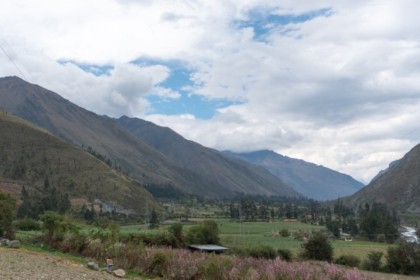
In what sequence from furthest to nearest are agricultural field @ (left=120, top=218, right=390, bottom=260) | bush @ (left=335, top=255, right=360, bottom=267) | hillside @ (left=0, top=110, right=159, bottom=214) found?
hillside @ (left=0, top=110, right=159, bottom=214) → agricultural field @ (left=120, top=218, right=390, bottom=260) → bush @ (left=335, top=255, right=360, bottom=267)

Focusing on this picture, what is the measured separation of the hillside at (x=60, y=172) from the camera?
514 feet

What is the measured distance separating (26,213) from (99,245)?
263 ft

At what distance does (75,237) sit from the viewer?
44844mm

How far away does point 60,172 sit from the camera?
16400 cm

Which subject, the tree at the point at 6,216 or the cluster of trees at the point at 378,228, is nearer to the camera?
the tree at the point at 6,216

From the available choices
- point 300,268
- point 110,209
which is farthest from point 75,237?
point 110,209

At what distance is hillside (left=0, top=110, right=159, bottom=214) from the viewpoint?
156625 millimetres

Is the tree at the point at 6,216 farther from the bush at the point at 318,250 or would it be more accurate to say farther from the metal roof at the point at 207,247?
the bush at the point at 318,250

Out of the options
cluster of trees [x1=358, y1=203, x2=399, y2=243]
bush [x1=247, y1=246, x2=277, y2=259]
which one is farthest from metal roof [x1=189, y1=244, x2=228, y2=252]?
cluster of trees [x1=358, y1=203, x2=399, y2=243]

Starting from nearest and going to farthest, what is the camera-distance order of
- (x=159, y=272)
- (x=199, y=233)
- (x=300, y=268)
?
1. (x=300, y=268)
2. (x=159, y=272)
3. (x=199, y=233)

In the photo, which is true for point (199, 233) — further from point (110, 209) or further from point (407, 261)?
point (110, 209)

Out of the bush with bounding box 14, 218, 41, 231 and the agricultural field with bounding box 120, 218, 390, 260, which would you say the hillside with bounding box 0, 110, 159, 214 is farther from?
the bush with bounding box 14, 218, 41, 231

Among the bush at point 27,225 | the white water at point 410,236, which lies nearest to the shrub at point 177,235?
the bush at point 27,225

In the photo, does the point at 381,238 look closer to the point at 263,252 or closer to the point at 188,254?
the point at 263,252
